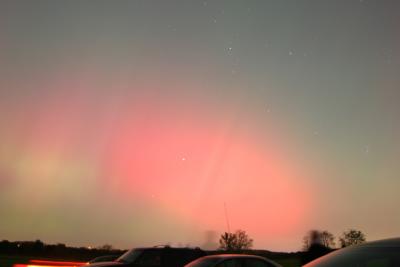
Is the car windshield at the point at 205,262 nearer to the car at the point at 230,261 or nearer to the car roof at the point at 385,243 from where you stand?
the car at the point at 230,261

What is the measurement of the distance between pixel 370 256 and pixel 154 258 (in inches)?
536

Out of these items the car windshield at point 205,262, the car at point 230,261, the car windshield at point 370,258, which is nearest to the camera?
the car windshield at point 370,258

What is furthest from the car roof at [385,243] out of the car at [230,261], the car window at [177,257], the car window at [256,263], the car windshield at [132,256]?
the car windshield at [132,256]

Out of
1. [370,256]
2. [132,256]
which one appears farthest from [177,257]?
[370,256]

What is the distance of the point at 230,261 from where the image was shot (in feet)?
45.0

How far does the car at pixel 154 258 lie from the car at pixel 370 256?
1304cm

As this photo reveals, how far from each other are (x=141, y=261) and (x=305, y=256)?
521cm

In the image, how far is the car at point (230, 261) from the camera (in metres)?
13.4

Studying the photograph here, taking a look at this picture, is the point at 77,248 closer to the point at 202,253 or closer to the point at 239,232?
the point at 239,232

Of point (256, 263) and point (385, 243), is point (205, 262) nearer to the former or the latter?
point (256, 263)

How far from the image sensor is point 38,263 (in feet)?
42.6

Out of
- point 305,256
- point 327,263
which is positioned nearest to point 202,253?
point 305,256

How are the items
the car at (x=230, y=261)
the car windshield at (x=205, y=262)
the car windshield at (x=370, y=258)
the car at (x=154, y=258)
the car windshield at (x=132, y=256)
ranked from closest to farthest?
the car windshield at (x=370, y=258) → the car windshield at (x=205, y=262) → the car at (x=230, y=261) → the car at (x=154, y=258) → the car windshield at (x=132, y=256)

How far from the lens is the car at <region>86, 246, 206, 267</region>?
17.5 m
